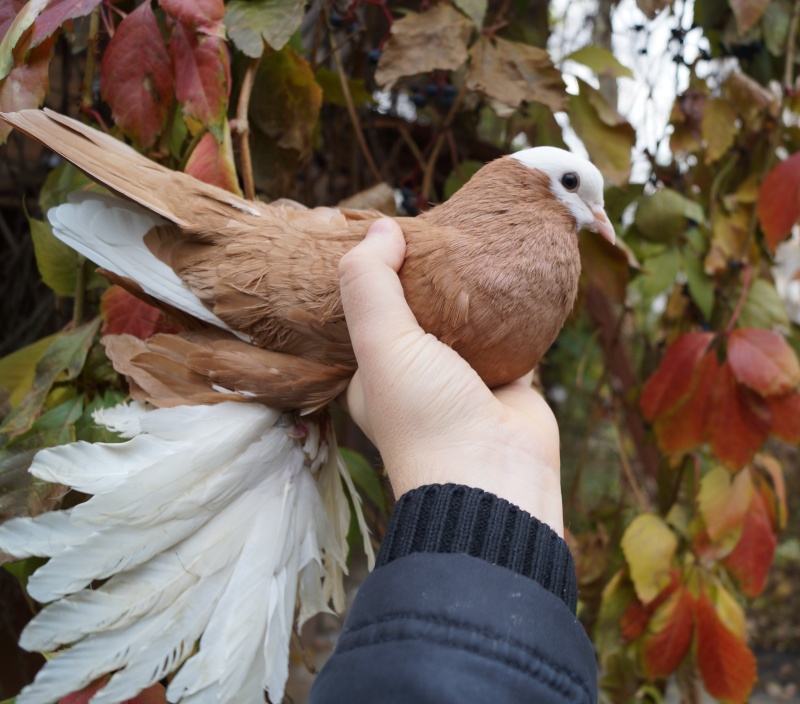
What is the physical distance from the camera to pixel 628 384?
1838 millimetres

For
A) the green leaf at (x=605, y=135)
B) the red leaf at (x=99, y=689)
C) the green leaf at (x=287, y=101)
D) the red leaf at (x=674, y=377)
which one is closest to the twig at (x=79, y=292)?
the green leaf at (x=287, y=101)

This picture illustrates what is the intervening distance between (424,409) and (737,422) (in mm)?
716

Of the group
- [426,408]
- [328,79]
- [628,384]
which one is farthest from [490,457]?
[628,384]

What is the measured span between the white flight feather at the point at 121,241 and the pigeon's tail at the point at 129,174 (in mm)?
33

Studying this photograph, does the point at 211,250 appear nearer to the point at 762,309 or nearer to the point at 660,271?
the point at 660,271

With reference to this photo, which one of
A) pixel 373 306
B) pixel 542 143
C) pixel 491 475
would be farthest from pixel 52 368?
pixel 542 143

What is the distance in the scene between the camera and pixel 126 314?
3.00 ft

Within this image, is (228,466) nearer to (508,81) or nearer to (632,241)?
(508,81)

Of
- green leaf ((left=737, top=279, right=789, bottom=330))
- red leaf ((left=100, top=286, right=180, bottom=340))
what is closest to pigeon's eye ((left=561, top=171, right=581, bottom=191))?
red leaf ((left=100, top=286, right=180, bottom=340))

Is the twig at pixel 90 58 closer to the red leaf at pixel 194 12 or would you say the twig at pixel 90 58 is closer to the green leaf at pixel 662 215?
the red leaf at pixel 194 12

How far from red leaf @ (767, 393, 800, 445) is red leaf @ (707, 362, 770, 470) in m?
0.02

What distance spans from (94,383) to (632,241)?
1039mm

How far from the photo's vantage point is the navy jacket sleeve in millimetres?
557

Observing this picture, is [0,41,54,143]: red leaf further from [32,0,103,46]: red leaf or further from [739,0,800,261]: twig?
[739,0,800,261]: twig
